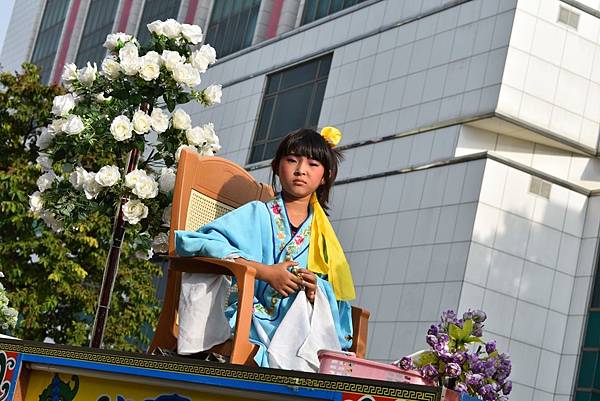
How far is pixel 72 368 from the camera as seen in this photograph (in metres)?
3.82

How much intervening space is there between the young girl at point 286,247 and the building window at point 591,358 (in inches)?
568

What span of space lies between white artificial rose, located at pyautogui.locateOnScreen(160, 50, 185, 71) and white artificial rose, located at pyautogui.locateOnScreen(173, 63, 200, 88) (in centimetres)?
3

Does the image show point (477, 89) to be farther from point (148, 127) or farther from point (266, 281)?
point (266, 281)

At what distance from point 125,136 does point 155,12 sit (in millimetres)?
29134

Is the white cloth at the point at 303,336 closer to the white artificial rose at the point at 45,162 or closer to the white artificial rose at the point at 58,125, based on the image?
the white artificial rose at the point at 58,125

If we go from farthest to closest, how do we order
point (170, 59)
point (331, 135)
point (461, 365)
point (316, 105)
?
point (316, 105), point (170, 59), point (331, 135), point (461, 365)

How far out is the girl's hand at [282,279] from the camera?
4.54m

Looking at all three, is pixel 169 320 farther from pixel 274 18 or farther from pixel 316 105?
pixel 274 18

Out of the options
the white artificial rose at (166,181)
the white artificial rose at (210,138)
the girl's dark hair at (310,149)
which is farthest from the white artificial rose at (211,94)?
the girl's dark hair at (310,149)

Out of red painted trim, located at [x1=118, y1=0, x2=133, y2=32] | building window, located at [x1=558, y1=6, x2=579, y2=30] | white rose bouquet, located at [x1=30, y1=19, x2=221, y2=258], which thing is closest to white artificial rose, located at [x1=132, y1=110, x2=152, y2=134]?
white rose bouquet, located at [x1=30, y1=19, x2=221, y2=258]

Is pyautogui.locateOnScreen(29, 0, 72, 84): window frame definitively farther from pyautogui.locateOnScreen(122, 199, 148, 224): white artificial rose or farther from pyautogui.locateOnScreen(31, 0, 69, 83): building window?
pyautogui.locateOnScreen(122, 199, 148, 224): white artificial rose

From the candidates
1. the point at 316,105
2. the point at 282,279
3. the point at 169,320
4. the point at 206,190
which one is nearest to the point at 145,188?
the point at 206,190

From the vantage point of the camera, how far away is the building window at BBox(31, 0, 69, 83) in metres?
43.6

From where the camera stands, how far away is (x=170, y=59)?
747 centimetres
